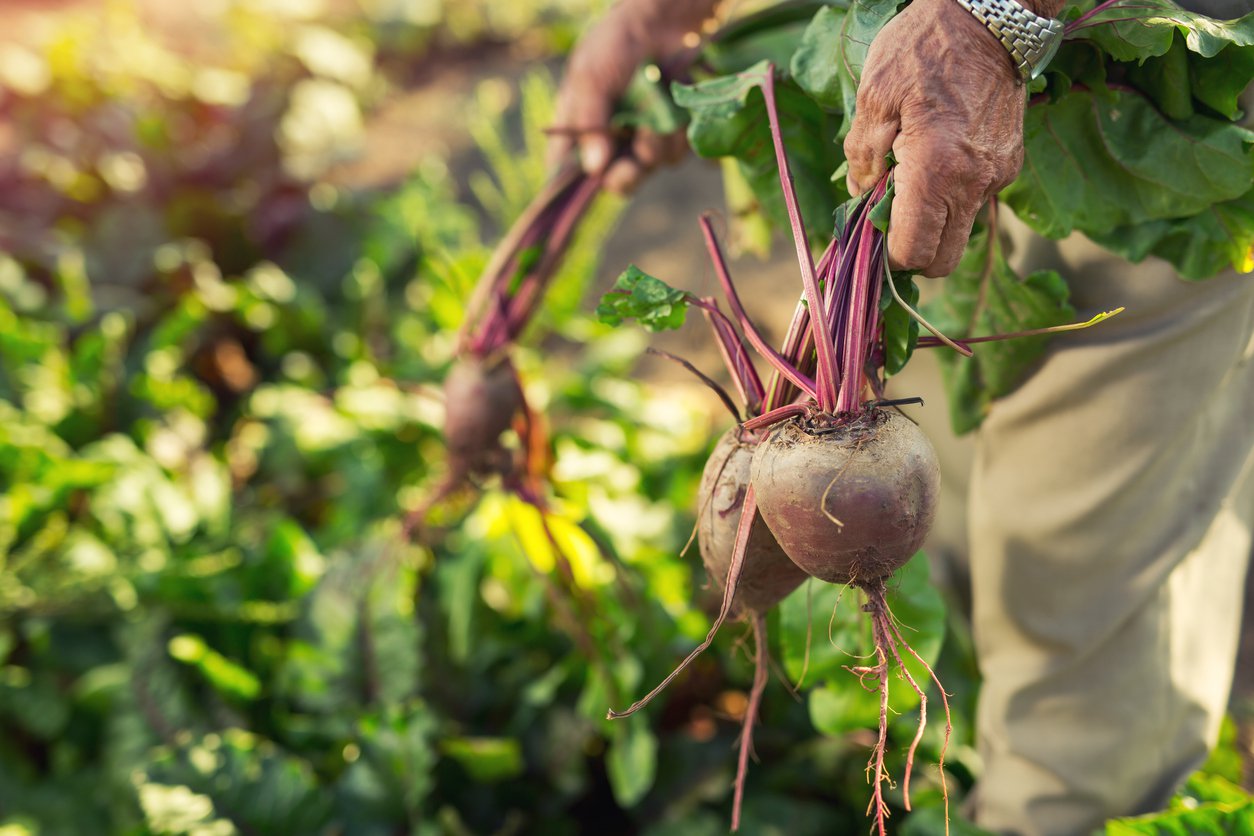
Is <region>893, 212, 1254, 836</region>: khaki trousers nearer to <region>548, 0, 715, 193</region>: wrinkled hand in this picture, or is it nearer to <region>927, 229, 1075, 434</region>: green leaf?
<region>927, 229, 1075, 434</region>: green leaf

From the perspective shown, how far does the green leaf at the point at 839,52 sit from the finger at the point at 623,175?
51cm

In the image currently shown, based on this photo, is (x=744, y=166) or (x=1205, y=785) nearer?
(x=744, y=166)

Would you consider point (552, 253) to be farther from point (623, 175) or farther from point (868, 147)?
point (868, 147)

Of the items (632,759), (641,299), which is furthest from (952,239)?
(632,759)

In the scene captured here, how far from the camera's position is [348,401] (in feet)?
9.15

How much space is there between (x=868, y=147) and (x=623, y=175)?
2.30 ft

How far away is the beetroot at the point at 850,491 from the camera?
0.95 m

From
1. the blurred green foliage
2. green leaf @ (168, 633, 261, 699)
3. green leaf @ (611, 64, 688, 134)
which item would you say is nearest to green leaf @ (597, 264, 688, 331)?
the blurred green foliage

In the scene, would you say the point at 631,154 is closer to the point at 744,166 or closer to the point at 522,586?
the point at 744,166

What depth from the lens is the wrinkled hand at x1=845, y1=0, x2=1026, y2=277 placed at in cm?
90

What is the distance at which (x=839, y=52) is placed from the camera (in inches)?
40.9

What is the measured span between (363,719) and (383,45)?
4.81 m

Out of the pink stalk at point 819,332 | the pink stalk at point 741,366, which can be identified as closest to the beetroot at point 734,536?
the pink stalk at point 741,366

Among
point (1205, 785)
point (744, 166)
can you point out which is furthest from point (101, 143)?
point (1205, 785)
